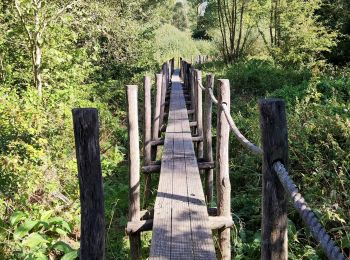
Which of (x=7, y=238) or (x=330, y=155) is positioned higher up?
(x=330, y=155)

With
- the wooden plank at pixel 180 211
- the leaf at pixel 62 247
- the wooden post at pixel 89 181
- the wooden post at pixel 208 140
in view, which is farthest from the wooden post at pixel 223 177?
the wooden post at pixel 89 181

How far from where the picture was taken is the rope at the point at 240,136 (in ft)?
7.98

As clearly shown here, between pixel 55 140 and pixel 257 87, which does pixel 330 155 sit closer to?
pixel 55 140

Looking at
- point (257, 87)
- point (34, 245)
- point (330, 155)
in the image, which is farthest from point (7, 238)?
point (257, 87)

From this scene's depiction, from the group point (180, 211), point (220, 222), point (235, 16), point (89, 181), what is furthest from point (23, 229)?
point (235, 16)

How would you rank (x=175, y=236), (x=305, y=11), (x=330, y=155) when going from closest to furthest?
(x=175, y=236), (x=330, y=155), (x=305, y=11)

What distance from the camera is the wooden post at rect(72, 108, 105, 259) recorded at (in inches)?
77.9

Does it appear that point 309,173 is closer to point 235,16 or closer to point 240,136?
point 240,136

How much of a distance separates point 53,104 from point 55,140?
39.1 inches

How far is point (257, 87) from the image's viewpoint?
1248cm

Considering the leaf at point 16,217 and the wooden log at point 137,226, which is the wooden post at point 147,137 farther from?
the wooden log at point 137,226

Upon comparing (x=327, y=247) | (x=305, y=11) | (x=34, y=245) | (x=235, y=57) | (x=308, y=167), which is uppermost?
(x=305, y=11)

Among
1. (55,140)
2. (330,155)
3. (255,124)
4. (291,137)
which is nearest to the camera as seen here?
(330,155)

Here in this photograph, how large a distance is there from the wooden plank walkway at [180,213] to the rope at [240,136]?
79 cm
